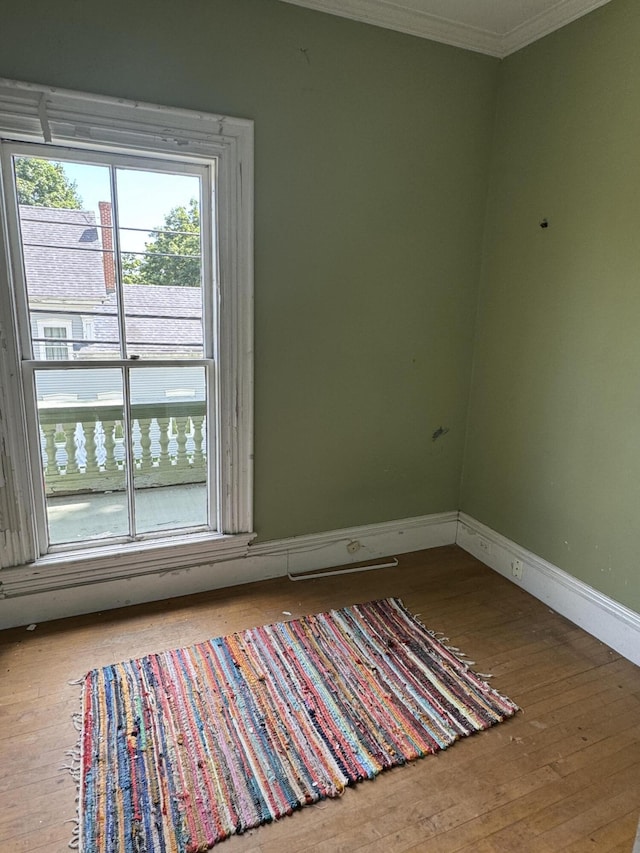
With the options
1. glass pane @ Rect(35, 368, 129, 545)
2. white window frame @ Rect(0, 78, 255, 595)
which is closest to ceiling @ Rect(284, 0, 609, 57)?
white window frame @ Rect(0, 78, 255, 595)

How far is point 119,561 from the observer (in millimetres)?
2309

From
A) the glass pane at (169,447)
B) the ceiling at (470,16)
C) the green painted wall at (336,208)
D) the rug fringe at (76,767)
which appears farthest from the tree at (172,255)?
the rug fringe at (76,767)

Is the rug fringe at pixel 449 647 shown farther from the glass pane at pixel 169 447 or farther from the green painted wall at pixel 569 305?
the glass pane at pixel 169 447

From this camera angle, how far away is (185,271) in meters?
2.26

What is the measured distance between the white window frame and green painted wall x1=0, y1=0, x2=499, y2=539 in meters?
0.07

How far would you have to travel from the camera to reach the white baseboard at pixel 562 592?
2.12 metres

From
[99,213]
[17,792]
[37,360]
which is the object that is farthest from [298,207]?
[17,792]

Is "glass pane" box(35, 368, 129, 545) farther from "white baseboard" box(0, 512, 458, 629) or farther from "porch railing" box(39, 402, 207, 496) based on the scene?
"white baseboard" box(0, 512, 458, 629)

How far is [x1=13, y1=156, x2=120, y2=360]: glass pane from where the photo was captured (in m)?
1.99

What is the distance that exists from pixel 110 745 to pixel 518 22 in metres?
3.34

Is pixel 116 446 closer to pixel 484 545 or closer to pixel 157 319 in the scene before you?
pixel 157 319

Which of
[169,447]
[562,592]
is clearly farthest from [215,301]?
[562,592]

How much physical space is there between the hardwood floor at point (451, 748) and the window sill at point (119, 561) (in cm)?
17

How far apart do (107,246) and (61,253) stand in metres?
0.18
